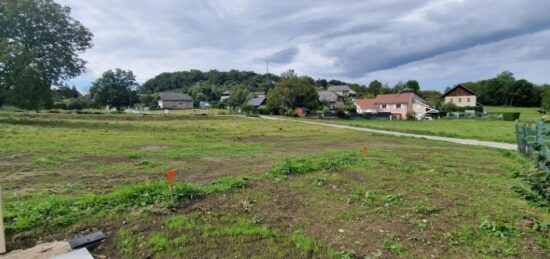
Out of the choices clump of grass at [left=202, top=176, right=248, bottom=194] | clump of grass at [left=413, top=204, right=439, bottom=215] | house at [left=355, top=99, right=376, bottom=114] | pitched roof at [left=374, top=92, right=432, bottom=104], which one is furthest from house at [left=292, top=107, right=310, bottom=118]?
clump of grass at [left=413, top=204, right=439, bottom=215]

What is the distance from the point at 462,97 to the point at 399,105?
895 inches

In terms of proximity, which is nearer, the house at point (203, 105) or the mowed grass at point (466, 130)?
the mowed grass at point (466, 130)

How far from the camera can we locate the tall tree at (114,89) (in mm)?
78125

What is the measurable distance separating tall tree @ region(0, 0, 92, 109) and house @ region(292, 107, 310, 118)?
116 feet

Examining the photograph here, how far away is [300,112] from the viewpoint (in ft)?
190

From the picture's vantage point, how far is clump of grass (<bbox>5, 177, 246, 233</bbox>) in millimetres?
4512

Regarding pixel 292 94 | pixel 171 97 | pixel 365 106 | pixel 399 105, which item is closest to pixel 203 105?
pixel 171 97

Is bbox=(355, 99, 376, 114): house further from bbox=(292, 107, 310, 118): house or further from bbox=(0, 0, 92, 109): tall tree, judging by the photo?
bbox=(0, 0, 92, 109): tall tree

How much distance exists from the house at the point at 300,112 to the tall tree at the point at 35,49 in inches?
1396

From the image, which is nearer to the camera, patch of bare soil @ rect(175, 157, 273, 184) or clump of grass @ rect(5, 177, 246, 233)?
clump of grass @ rect(5, 177, 246, 233)

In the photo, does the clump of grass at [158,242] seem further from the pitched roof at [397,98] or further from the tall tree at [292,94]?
the pitched roof at [397,98]

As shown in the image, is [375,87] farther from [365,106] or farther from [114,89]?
[114,89]

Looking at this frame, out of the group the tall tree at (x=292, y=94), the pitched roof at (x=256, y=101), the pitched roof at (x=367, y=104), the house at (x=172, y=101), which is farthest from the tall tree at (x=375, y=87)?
the house at (x=172, y=101)

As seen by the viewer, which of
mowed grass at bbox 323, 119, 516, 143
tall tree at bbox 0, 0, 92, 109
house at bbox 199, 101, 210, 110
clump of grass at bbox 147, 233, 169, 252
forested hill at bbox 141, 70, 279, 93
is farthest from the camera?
forested hill at bbox 141, 70, 279, 93
